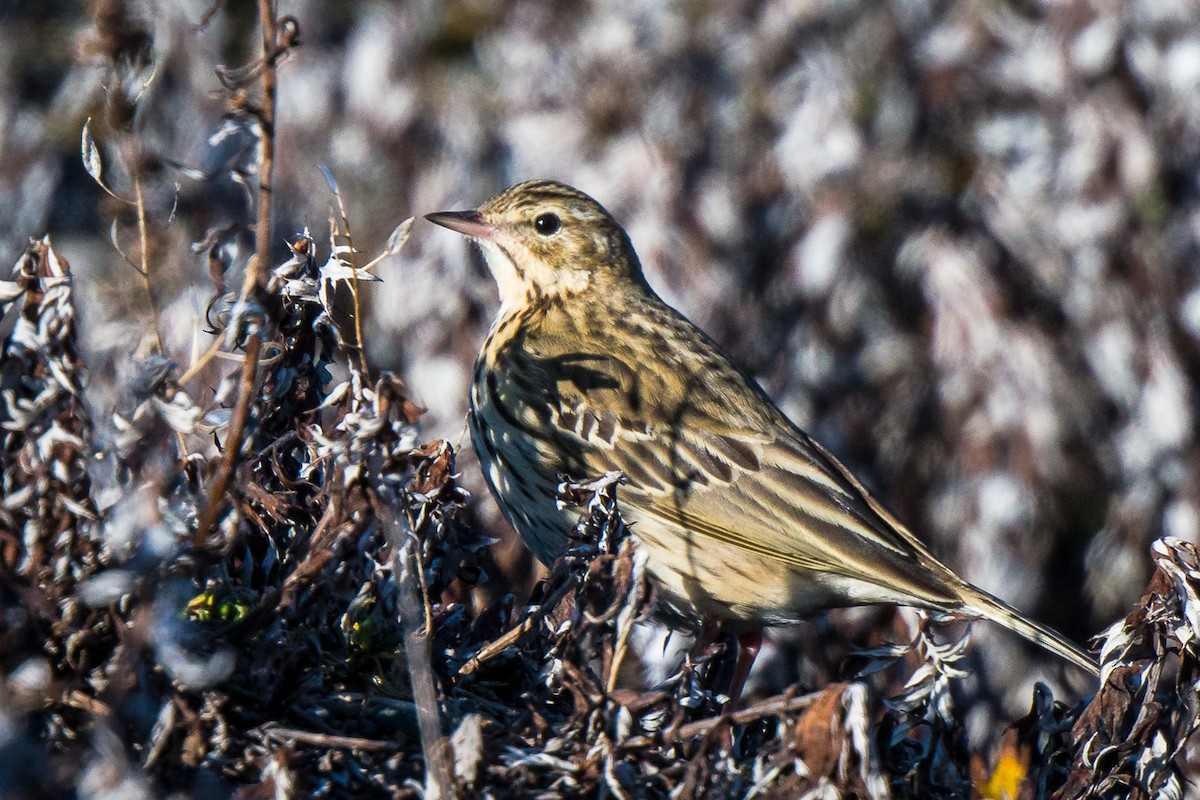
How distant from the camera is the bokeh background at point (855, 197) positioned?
7309mm

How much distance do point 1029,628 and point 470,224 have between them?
2368mm

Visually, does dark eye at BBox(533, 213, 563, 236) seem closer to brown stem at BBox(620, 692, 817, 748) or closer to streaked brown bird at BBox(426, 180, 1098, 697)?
streaked brown bird at BBox(426, 180, 1098, 697)

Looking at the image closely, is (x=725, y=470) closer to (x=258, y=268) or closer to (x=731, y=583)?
(x=731, y=583)

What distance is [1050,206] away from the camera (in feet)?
24.6

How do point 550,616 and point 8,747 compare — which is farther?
point 550,616

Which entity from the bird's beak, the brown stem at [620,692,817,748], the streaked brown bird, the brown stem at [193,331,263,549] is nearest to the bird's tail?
the streaked brown bird

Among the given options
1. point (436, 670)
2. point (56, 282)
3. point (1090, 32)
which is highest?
point (1090, 32)

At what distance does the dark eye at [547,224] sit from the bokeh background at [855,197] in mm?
1789

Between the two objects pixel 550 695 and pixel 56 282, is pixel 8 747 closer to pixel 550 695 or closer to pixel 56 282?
pixel 56 282

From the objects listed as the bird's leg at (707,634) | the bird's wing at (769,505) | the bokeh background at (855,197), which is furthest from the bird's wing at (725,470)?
the bokeh background at (855,197)

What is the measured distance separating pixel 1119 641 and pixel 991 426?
172 inches

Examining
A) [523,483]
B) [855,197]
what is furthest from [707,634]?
[855,197]

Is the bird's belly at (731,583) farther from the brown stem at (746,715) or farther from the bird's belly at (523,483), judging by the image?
the brown stem at (746,715)

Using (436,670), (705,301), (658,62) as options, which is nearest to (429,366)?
(705,301)
